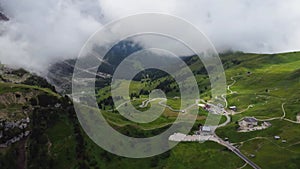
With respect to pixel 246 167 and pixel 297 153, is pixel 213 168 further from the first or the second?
pixel 297 153

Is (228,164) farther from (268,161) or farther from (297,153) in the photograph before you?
(297,153)

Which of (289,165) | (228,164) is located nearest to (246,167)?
(228,164)

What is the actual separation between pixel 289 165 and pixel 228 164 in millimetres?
31845

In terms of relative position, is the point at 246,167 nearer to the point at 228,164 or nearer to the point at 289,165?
the point at 228,164

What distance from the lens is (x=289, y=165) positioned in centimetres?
19125

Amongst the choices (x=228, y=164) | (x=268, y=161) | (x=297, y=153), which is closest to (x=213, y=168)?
Answer: (x=228, y=164)

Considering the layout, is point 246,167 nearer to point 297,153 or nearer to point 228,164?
point 228,164

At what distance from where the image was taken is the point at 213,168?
654 ft

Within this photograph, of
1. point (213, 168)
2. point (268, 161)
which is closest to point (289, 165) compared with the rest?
point (268, 161)

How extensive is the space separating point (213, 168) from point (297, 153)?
47.4 m

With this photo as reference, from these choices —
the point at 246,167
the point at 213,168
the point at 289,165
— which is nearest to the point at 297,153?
the point at 289,165

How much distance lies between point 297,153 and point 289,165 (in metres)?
11.8

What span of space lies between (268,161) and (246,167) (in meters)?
14.3

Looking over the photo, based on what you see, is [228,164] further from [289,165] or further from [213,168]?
[289,165]
